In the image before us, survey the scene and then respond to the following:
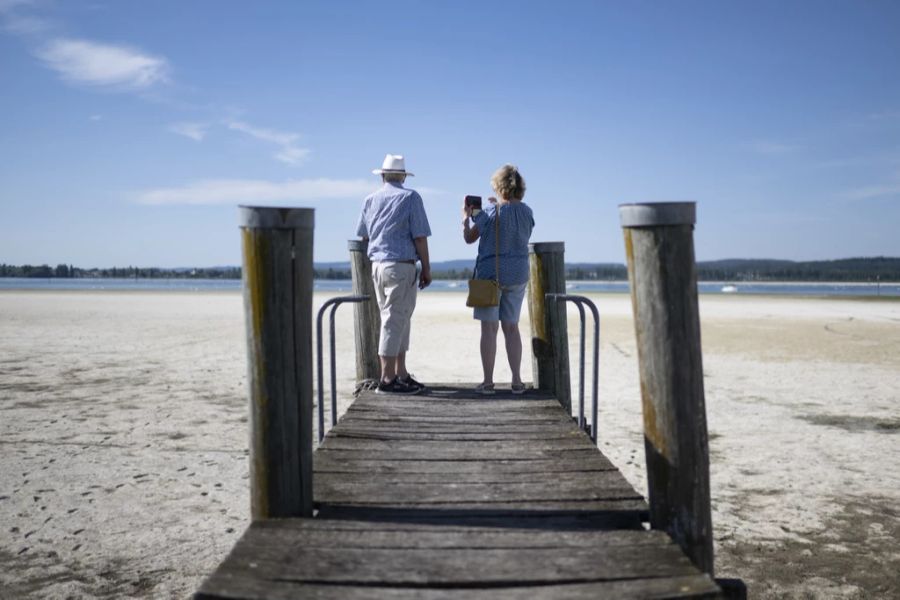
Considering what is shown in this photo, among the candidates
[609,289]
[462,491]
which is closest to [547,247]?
[462,491]

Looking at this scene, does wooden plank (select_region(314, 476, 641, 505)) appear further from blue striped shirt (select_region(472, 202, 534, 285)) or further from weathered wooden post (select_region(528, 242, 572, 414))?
weathered wooden post (select_region(528, 242, 572, 414))

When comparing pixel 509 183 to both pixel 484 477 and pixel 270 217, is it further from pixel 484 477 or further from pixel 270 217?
pixel 270 217

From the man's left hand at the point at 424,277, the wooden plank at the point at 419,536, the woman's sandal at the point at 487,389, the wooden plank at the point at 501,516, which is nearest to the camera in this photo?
the wooden plank at the point at 419,536

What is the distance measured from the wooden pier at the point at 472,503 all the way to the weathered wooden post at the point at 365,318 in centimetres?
301

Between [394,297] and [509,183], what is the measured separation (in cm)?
132

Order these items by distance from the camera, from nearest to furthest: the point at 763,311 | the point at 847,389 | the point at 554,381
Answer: the point at 554,381, the point at 847,389, the point at 763,311

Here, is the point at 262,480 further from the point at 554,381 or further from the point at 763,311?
the point at 763,311

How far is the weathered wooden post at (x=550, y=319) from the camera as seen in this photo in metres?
5.97

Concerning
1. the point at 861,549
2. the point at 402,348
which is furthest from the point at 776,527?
the point at 402,348

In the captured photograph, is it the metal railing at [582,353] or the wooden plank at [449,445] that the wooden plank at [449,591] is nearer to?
the wooden plank at [449,445]

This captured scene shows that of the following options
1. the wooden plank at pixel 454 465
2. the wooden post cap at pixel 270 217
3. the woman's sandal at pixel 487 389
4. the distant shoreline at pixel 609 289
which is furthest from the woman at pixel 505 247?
the distant shoreline at pixel 609 289

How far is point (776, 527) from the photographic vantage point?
558cm

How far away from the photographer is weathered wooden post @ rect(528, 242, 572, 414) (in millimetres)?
5969

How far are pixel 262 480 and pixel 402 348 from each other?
3.10 m
